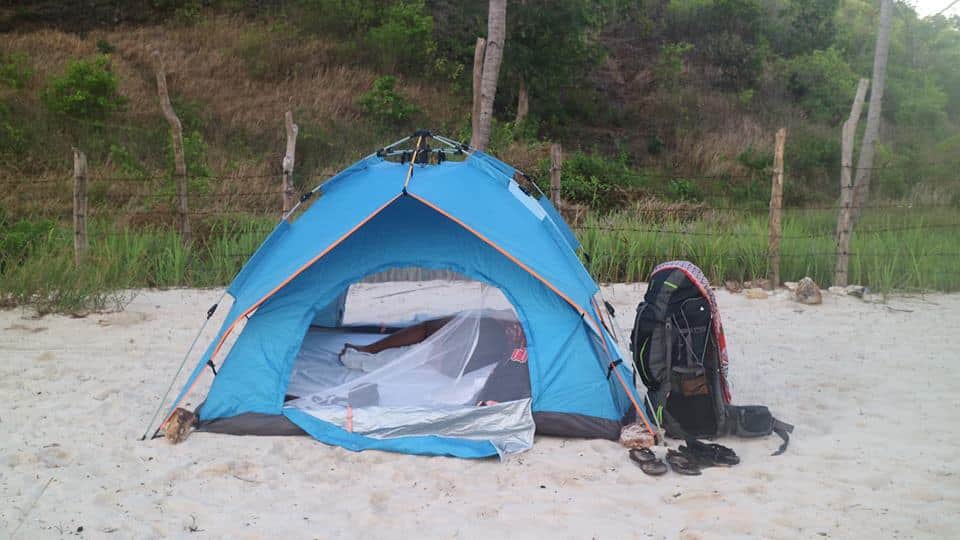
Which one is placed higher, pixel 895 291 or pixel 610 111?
pixel 610 111

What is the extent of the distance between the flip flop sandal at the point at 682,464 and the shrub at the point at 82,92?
12.6 metres

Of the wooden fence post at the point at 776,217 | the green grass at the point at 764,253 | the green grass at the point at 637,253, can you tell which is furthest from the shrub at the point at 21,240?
the wooden fence post at the point at 776,217

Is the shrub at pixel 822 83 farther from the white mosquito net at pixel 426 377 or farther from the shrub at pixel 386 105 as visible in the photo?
the white mosquito net at pixel 426 377

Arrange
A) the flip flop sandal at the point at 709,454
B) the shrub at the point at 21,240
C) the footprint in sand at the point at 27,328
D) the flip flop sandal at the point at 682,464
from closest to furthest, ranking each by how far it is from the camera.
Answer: the flip flop sandal at the point at 682,464
the flip flop sandal at the point at 709,454
the footprint in sand at the point at 27,328
the shrub at the point at 21,240

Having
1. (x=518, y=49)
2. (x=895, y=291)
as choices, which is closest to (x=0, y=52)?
(x=518, y=49)

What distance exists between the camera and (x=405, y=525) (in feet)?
11.0

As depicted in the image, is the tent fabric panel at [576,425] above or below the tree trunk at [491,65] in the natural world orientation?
below

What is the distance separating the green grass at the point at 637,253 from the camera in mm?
7449

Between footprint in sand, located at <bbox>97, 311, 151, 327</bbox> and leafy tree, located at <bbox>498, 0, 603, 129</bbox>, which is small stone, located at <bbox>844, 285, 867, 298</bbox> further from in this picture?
leafy tree, located at <bbox>498, 0, 603, 129</bbox>

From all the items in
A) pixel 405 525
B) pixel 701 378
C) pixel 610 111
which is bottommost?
pixel 405 525

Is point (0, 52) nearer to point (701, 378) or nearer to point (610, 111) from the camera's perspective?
point (610, 111)

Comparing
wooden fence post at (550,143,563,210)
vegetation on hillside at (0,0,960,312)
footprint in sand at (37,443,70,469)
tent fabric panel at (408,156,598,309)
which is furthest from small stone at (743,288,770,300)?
footprint in sand at (37,443,70,469)

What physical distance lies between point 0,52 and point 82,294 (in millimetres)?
10906

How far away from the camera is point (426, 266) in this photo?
460 centimetres
